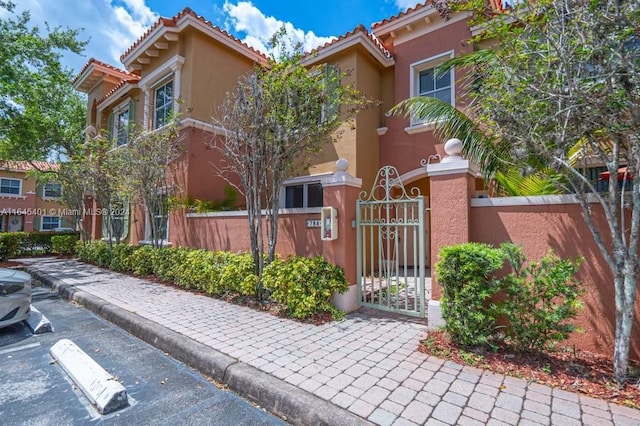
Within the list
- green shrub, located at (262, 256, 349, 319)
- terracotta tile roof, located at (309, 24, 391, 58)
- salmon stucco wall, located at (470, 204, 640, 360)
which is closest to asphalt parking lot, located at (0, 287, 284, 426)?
green shrub, located at (262, 256, 349, 319)

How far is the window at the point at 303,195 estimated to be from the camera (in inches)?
407

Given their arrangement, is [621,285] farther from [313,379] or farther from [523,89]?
[313,379]

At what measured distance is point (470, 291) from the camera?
393 centimetres

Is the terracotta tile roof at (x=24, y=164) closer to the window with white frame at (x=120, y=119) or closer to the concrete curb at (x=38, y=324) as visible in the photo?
the window with white frame at (x=120, y=119)

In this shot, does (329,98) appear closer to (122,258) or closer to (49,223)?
(122,258)

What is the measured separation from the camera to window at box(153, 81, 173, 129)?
1138 centimetres

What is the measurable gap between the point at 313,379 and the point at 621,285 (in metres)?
3.31

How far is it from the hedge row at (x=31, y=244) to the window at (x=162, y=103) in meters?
7.95

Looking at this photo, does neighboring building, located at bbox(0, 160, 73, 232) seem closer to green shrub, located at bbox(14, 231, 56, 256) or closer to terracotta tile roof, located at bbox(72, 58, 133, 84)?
green shrub, located at bbox(14, 231, 56, 256)

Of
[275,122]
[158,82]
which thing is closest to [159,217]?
[158,82]

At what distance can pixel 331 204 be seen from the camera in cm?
611

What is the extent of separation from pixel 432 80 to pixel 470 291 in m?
7.53

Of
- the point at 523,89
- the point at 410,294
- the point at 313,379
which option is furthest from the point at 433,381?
the point at 410,294

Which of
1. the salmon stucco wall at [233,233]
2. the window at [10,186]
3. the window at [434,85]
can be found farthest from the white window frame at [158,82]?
the window at [10,186]
